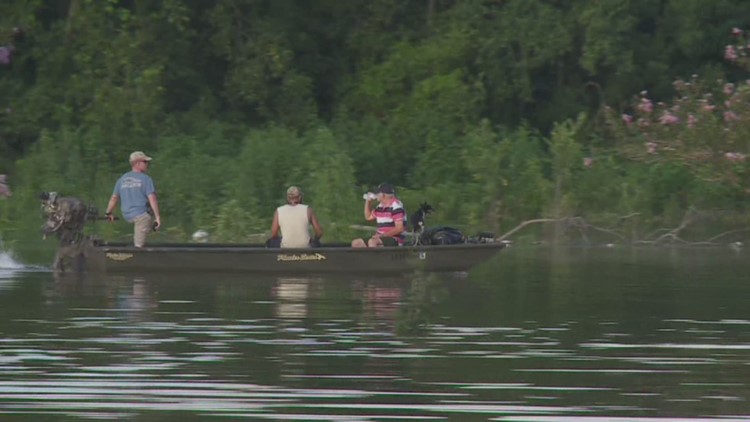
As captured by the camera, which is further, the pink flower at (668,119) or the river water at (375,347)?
the pink flower at (668,119)

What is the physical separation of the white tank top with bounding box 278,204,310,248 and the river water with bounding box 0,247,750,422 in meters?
0.68

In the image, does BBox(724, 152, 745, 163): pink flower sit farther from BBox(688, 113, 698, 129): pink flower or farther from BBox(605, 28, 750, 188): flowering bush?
BBox(688, 113, 698, 129): pink flower

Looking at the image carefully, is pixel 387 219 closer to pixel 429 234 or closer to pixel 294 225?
pixel 429 234

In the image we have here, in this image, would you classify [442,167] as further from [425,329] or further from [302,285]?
[425,329]

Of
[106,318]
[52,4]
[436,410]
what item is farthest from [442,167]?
[436,410]

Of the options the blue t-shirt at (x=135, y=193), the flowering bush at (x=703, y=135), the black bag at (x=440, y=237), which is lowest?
the black bag at (x=440, y=237)

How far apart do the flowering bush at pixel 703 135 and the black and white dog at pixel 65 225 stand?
988cm

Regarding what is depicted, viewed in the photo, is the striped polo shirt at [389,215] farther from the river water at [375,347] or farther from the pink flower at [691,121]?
the pink flower at [691,121]

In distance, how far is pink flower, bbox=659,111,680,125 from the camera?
3089 cm

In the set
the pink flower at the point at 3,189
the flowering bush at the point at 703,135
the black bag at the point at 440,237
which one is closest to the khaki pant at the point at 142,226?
the black bag at the point at 440,237

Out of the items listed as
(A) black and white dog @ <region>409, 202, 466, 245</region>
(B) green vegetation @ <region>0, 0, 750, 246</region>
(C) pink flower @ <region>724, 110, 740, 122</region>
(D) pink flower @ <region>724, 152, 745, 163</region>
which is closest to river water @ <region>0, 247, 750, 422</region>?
(A) black and white dog @ <region>409, 202, 466, 245</region>

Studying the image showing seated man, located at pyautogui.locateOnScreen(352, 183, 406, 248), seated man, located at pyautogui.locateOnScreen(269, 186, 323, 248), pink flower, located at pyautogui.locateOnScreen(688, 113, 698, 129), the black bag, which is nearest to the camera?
seated man, located at pyautogui.locateOnScreen(269, 186, 323, 248)

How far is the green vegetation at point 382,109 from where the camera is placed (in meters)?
33.3

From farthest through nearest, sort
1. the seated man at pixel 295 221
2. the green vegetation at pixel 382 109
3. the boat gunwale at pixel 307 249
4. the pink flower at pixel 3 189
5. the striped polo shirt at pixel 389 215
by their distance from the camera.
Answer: the green vegetation at pixel 382 109 → the pink flower at pixel 3 189 → the striped polo shirt at pixel 389 215 → the seated man at pixel 295 221 → the boat gunwale at pixel 307 249
